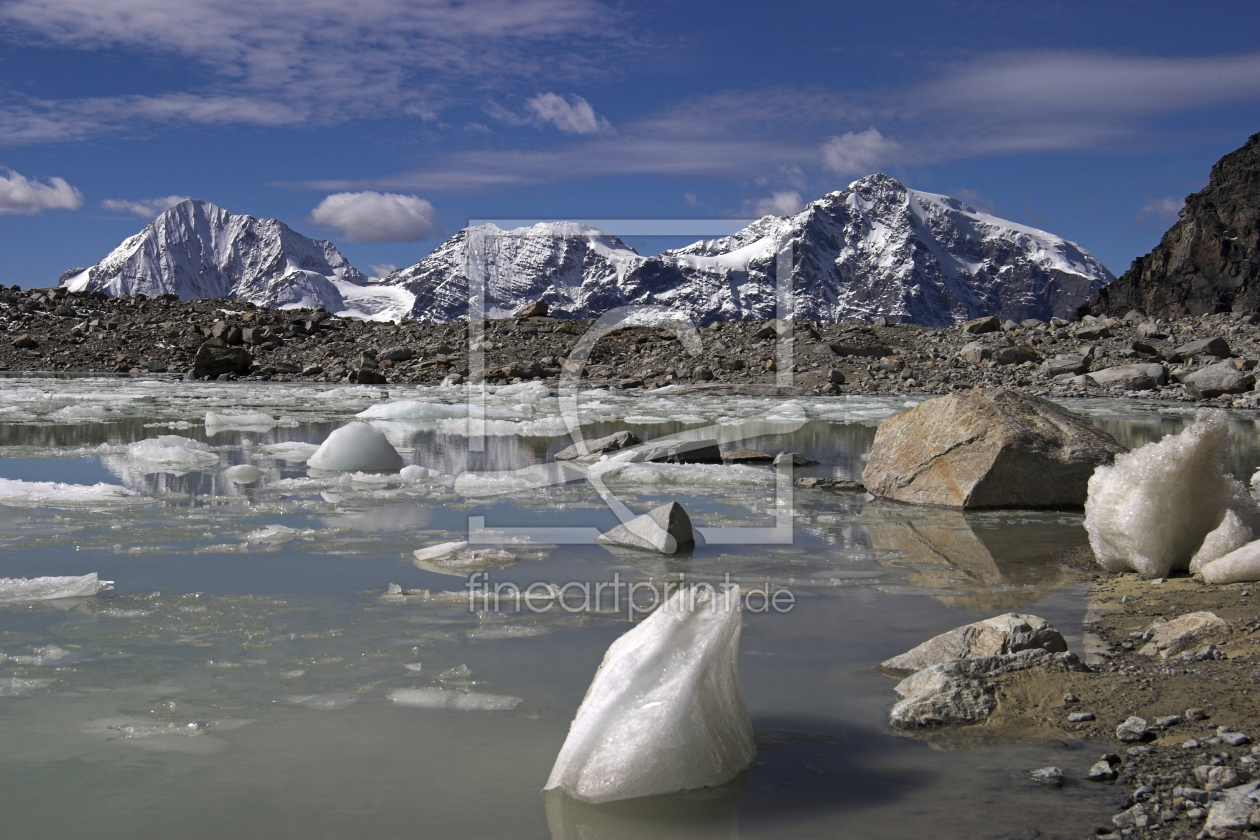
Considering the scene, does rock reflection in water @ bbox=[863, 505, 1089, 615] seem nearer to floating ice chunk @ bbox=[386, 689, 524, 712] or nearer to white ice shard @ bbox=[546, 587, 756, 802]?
white ice shard @ bbox=[546, 587, 756, 802]

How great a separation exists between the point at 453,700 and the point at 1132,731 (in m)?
1.83

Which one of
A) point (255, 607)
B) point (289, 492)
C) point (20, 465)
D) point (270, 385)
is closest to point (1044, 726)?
point (255, 607)

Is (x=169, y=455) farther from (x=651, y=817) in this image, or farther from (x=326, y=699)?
(x=651, y=817)

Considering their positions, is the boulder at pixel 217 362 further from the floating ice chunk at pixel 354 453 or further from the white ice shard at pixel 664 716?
the white ice shard at pixel 664 716

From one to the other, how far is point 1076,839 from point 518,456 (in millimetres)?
7710

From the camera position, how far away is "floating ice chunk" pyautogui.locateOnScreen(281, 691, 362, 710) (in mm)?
2826

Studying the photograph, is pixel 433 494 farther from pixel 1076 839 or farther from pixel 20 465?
pixel 1076 839

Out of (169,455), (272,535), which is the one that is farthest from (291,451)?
(272,535)

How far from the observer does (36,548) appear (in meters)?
4.70

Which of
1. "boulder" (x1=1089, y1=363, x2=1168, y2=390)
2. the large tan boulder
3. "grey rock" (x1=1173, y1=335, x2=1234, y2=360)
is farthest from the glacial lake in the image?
"grey rock" (x1=1173, y1=335, x2=1234, y2=360)

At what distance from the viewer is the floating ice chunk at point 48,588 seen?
380 centimetres

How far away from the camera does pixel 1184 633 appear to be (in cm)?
323

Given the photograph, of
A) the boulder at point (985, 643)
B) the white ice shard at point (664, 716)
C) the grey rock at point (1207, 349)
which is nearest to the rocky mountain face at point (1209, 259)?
the grey rock at point (1207, 349)

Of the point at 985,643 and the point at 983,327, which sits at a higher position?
the point at 983,327
